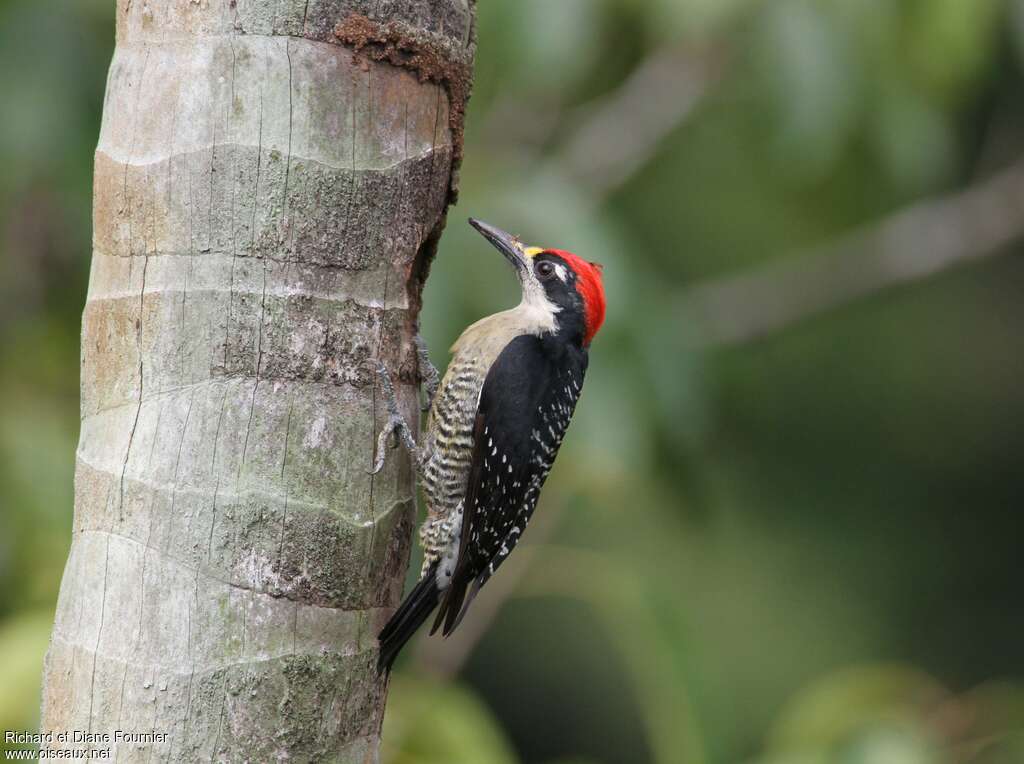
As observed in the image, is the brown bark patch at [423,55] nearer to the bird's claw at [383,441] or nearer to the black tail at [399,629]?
the bird's claw at [383,441]

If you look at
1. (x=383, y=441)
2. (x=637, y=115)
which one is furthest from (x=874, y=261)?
(x=383, y=441)

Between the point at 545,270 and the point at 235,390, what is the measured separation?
1.83 meters

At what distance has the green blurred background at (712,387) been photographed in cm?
409

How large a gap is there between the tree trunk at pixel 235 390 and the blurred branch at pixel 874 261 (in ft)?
14.6

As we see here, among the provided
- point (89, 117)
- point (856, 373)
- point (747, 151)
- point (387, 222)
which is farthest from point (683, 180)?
point (387, 222)

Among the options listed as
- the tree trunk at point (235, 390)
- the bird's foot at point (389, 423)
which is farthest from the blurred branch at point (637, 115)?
the tree trunk at point (235, 390)

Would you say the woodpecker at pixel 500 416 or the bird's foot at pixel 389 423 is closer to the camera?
the bird's foot at pixel 389 423

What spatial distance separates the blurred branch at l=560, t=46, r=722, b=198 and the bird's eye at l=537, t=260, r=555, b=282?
2.26 m

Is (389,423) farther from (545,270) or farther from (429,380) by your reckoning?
(545,270)

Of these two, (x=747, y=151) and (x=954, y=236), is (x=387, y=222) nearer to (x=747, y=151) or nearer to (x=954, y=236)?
(x=954, y=236)

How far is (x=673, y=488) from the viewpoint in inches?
187

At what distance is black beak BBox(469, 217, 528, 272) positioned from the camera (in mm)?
4238

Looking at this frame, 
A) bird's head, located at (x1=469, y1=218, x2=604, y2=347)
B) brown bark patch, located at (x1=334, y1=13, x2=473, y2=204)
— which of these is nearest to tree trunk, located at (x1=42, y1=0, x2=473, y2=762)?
brown bark patch, located at (x1=334, y1=13, x2=473, y2=204)

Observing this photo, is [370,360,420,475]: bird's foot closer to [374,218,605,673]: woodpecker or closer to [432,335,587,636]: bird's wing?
[374,218,605,673]: woodpecker
